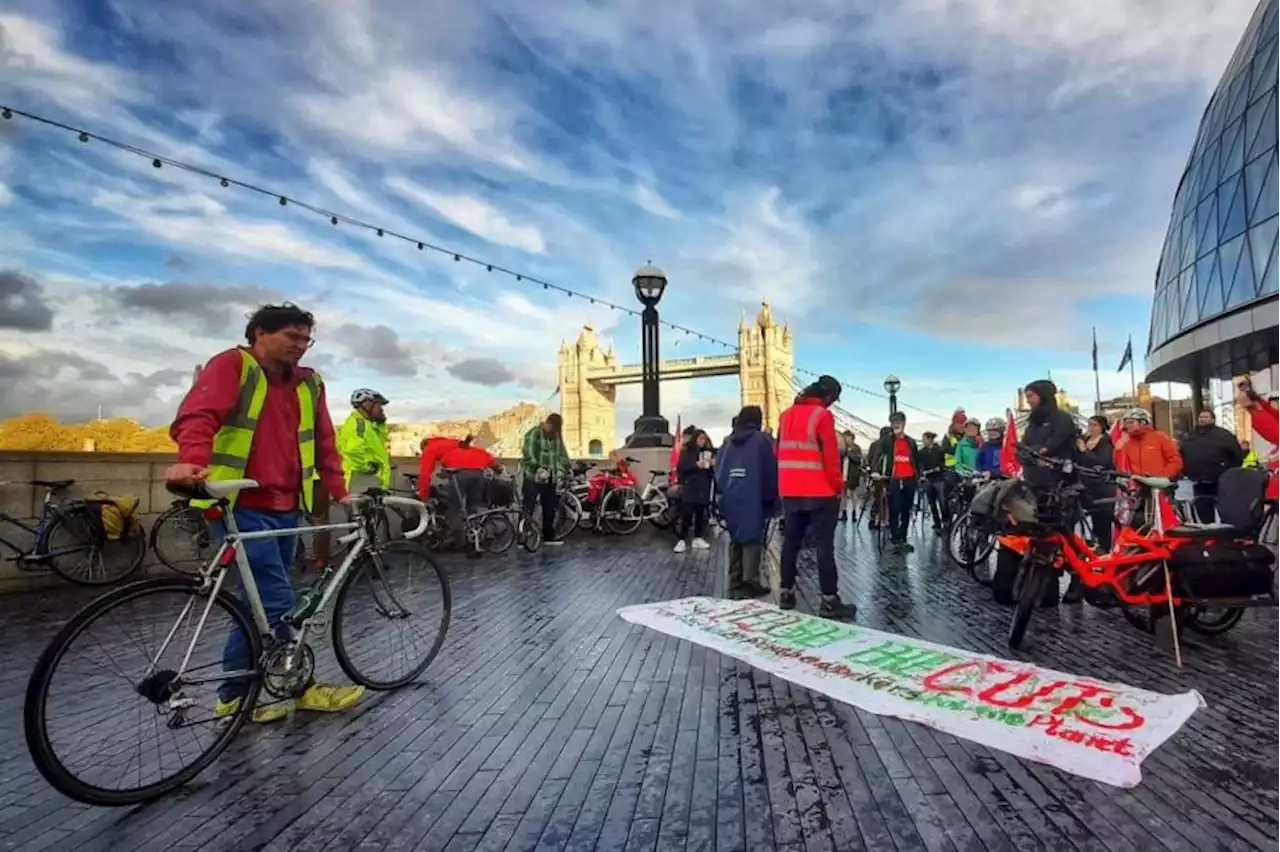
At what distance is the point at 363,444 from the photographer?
27.4 feet

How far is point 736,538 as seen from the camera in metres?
7.16

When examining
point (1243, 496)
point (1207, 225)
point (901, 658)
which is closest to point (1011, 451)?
point (1243, 496)

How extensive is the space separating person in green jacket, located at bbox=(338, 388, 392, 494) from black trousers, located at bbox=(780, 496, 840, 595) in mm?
4320

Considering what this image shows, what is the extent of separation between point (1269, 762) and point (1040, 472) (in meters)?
3.52

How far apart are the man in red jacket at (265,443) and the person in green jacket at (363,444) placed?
4412mm

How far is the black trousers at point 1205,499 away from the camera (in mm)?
9062

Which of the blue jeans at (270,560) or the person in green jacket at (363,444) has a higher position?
the person in green jacket at (363,444)

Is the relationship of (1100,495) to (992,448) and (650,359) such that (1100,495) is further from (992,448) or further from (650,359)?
(650,359)

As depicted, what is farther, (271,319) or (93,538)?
(93,538)

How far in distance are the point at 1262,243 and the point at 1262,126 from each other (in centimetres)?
582

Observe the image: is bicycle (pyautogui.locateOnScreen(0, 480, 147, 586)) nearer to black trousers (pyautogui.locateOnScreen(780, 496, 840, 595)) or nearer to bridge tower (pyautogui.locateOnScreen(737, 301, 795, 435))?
black trousers (pyautogui.locateOnScreen(780, 496, 840, 595))

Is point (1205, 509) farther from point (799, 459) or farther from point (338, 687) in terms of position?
point (338, 687)

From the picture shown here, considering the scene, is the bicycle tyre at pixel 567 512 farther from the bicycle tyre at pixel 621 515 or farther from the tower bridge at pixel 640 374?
the tower bridge at pixel 640 374

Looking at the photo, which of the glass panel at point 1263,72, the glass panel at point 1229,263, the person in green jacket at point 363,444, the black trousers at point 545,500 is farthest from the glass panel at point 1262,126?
the person in green jacket at point 363,444
